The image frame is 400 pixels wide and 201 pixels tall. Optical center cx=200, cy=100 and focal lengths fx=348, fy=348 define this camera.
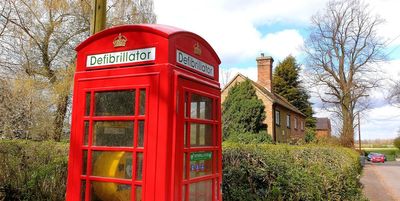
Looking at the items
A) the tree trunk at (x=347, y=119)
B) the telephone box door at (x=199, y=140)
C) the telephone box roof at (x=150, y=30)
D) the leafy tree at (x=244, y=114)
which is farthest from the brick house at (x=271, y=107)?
the telephone box roof at (x=150, y=30)

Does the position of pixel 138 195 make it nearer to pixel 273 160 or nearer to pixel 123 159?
pixel 123 159

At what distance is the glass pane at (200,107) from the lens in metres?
3.32

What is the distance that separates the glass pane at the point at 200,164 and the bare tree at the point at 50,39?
1334cm

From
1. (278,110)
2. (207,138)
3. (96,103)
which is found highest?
(278,110)

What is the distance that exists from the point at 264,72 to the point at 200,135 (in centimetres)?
2784

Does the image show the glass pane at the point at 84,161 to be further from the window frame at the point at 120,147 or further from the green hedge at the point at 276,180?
the green hedge at the point at 276,180

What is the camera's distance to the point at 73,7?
704 inches

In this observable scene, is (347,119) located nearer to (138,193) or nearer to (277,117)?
(277,117)

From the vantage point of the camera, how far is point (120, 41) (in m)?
3.29

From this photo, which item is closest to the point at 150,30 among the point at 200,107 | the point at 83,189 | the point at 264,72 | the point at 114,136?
the point at 200,107

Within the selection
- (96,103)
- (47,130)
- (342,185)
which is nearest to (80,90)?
(96,103)

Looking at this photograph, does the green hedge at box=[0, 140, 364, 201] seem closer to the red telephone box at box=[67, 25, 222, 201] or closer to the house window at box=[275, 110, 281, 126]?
the red telephone box at box=[67, 25, 222, 201]

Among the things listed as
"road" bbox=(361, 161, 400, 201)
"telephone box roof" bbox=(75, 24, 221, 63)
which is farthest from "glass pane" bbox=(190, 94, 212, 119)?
"road" bbox=(361, 161, 400, 201)

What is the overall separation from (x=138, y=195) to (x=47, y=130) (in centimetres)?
1353
